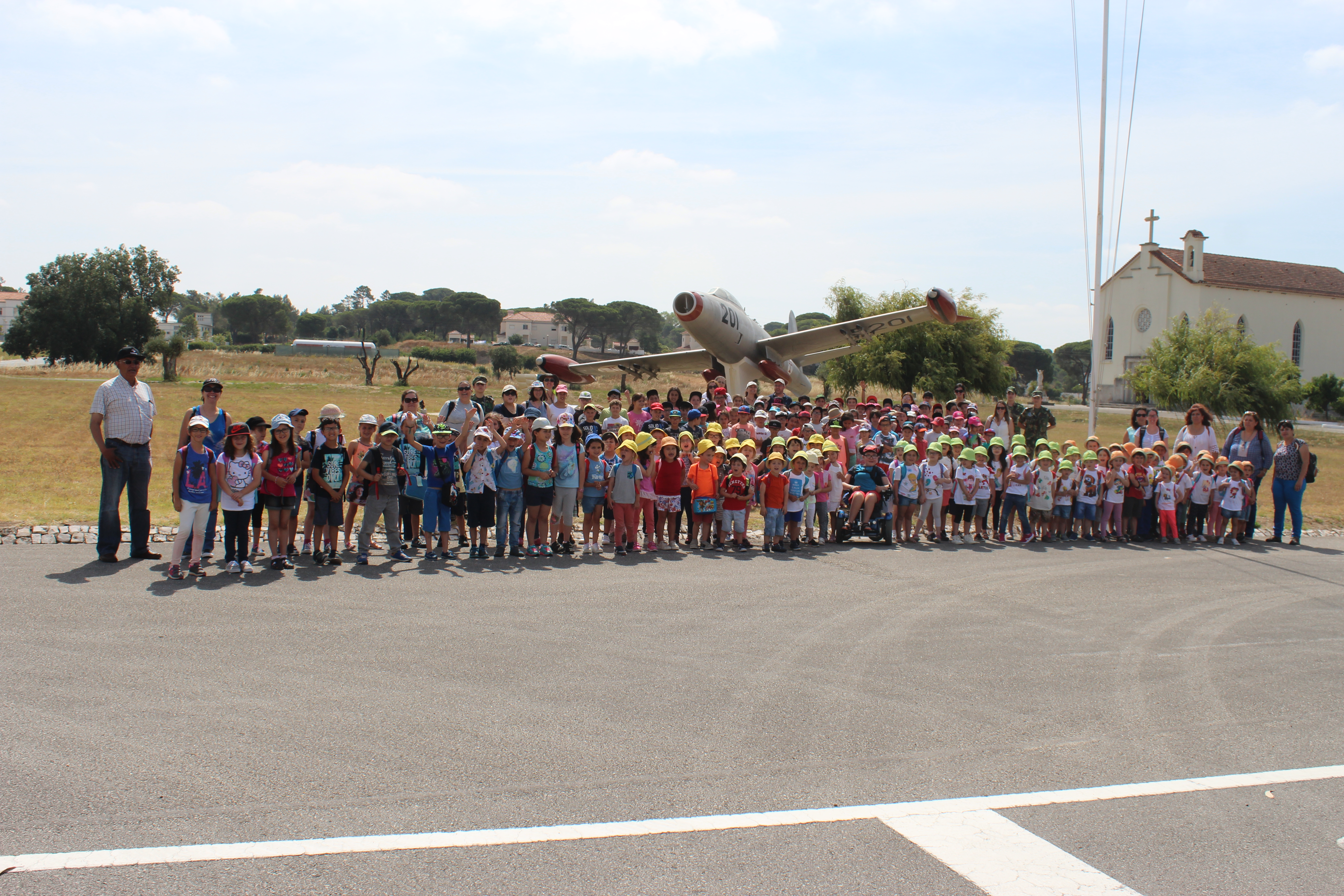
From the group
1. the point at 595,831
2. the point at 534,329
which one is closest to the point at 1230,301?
the point at 595,831

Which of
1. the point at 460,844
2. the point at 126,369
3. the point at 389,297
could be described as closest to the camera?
the point at 460,844

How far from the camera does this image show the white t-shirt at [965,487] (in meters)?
11.8

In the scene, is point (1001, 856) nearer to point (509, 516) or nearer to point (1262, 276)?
point (509, 516)

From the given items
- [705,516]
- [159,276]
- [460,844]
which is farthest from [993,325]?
[159,276]

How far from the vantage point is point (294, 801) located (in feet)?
11.9

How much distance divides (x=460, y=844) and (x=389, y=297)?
153732 millimetres

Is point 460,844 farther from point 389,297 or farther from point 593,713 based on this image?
point 389,297

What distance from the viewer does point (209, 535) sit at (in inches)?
349

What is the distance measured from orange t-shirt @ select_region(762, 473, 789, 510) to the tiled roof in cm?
7602

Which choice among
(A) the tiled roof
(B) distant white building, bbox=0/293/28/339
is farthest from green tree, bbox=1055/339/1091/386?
(B) distant white building, bbox=0/293/28/339

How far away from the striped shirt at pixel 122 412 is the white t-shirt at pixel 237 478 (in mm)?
935

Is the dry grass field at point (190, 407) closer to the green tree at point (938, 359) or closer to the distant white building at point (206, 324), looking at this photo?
the green tree at point (938, 359)

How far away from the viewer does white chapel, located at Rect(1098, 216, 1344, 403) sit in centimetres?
7256

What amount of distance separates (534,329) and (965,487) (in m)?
140
